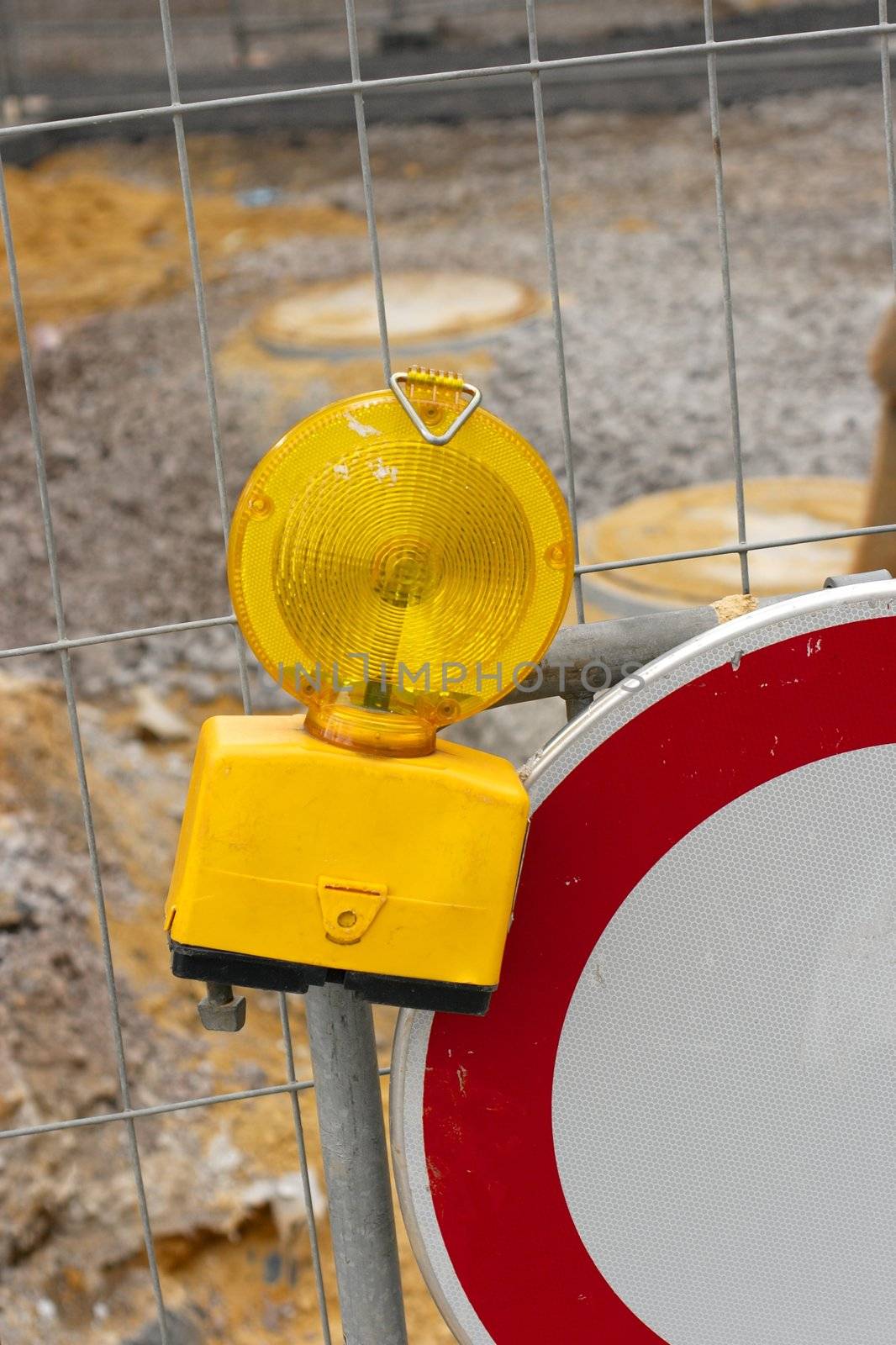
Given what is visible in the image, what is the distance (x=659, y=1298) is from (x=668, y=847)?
0.36m

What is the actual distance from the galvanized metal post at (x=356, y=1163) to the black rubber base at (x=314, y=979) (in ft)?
0.30

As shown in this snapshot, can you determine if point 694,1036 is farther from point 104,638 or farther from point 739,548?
point 104,638

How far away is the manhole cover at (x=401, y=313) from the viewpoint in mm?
7848

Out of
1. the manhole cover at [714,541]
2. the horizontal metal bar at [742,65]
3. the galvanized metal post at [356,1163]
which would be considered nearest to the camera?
the galvanized metal post at [356,1163]

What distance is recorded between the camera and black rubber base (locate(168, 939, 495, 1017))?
980 mm

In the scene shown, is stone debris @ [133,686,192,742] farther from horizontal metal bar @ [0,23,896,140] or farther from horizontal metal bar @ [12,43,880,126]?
horizontal metal bar @ [12,43,880,126]

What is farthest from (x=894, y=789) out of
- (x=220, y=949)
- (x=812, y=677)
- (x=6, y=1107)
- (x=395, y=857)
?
(x=6, y=1107)

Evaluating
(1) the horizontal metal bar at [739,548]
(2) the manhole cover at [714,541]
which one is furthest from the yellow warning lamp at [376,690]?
(2) the manhole cover at [714,541]

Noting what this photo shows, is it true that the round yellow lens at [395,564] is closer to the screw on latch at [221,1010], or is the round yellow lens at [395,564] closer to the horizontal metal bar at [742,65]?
the screw on latch at [221,1010]

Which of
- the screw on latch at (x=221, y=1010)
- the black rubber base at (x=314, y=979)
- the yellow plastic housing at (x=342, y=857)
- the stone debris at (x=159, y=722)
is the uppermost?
the yellow plastic housing at (x=342, y=857)

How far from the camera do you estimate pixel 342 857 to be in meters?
0.96

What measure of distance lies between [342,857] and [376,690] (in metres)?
0.11

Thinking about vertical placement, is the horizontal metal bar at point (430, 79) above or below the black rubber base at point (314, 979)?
above

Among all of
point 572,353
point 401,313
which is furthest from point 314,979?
point 401,313
